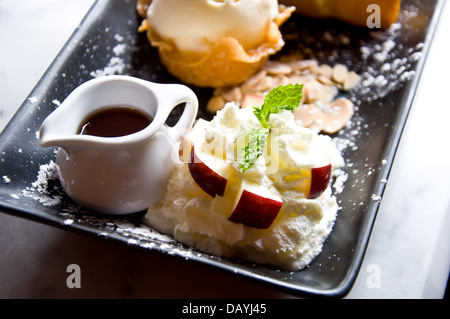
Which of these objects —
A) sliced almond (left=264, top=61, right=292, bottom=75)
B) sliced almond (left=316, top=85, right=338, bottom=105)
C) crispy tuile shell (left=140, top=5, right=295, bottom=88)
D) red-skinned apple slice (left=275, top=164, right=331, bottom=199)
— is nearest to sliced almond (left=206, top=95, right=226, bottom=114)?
crispy tuile shell (left=140, top=5, right=295, bottom=88)

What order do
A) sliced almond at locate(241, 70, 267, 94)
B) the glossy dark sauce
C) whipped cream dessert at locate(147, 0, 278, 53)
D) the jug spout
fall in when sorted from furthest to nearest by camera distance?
sliced almond at locate(241, 70, 267, 94) → whipped cream dessert at locate(147, 0, 278, 53) → the glossy dark sauce → the jug spout

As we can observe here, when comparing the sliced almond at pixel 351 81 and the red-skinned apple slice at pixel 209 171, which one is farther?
the sliced almond at pixel 351 81

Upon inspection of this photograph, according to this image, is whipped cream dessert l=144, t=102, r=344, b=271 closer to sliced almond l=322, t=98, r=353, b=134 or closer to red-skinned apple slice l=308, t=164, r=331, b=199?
red-skinned apple slice l=308, t=164, r=331, b=199

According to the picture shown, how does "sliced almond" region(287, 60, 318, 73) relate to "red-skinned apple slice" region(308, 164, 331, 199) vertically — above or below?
above

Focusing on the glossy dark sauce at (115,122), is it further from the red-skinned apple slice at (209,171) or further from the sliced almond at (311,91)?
the sliced almond at (311,91)

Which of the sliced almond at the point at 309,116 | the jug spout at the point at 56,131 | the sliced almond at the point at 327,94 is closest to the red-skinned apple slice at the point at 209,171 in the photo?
the jug spout at the point at 56,131
